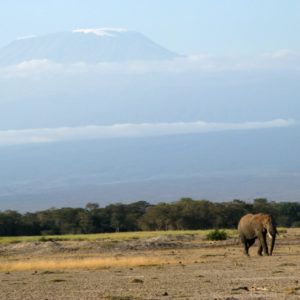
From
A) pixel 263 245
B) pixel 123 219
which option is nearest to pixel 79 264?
pixel 263 245

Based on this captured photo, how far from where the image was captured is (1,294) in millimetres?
20891

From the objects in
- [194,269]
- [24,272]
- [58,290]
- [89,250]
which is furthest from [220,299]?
[89,250]

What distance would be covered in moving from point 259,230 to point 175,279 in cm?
1136

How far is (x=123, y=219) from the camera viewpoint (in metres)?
84.1

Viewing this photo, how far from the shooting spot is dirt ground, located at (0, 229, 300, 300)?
1956 cm

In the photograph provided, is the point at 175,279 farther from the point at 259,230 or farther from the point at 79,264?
the point at 259,230

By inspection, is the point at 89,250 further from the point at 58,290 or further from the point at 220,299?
the point at 220,299

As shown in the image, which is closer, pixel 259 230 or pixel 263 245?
pixel 263 245

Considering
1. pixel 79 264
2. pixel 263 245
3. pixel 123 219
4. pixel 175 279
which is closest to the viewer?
pixel 175 279

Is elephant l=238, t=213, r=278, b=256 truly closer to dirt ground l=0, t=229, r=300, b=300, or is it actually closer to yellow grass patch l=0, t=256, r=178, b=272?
dirt ground l=0, t=229, r=300, b=300

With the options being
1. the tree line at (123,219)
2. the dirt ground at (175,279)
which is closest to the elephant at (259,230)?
the dirt ground at (175,279)

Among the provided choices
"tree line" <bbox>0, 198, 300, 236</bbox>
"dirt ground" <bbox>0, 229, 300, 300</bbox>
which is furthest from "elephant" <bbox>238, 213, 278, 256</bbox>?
"tree line" <bbox>0, 198, 300, 236</bbox>

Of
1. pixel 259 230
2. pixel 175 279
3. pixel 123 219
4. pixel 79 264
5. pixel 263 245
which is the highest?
pixel 123 219

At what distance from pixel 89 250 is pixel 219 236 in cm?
945
